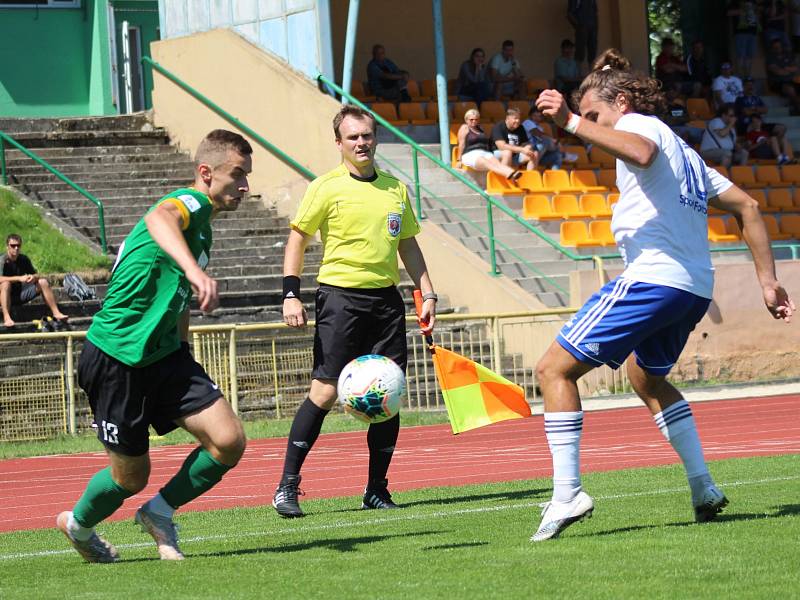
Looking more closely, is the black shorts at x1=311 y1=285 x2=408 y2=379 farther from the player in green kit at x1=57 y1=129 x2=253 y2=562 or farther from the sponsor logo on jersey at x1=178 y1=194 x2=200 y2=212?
the sponsor logo on jersey at x1=178 y1=194 x2=200 y2=212

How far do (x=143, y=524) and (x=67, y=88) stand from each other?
24954 millimetres

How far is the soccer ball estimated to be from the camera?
7.69 meters

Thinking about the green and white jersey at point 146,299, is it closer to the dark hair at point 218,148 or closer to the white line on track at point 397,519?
the dark hair at point 218,148

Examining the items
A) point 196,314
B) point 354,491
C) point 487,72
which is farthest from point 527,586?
point 487,72

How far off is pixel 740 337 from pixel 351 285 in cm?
1313

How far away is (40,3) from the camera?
99.3ft

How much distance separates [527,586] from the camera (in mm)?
5566

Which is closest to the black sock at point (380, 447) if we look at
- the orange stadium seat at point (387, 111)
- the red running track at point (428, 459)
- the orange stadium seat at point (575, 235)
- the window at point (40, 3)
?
the red running track at point (428, 459)

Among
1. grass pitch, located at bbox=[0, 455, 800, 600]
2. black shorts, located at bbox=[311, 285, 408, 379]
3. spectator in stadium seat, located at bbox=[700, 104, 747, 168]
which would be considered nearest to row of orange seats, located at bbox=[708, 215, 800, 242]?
spectator in stadium seat, located at bbox=[700, 104, 747, 168]

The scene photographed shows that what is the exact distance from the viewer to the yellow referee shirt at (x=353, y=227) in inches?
351

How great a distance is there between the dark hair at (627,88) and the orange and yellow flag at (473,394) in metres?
1.93

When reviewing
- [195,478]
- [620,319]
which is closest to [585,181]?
[620,319]

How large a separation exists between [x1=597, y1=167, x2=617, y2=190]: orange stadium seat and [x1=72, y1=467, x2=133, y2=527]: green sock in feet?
59.0

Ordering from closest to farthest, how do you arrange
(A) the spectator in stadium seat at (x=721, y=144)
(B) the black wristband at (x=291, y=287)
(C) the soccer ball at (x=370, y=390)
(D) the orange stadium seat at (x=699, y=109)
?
(C) the soccer ball at (x=370, y=390)
(B) the black wristband at (x=291, y=287)
(A) the spectator in stadium seat at (x=721, y=144)
(D) the orange stadium seat at (x=699, y=109)
